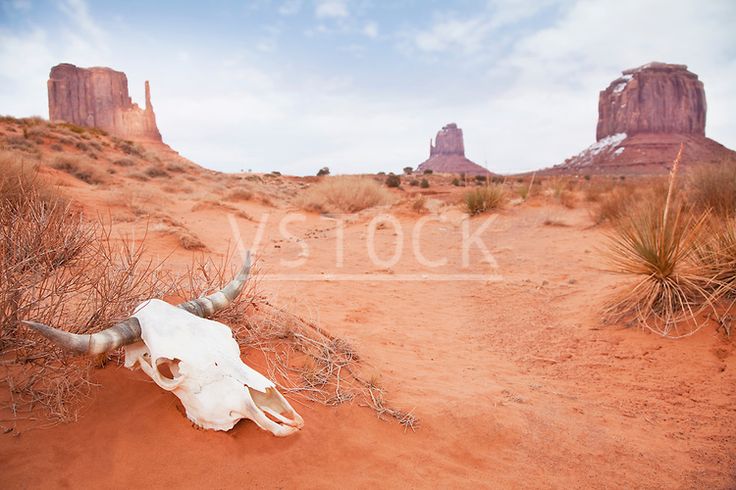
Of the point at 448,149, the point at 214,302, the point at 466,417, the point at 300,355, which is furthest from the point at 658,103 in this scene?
the point at 214,302

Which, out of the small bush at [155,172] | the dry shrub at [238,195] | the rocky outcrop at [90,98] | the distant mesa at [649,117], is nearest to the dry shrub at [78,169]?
the dry shrub at [238,195]

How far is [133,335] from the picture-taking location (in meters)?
2.07

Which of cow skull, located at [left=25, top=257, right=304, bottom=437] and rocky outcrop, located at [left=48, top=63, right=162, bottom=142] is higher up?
rocky outcrop, located at [left=48, top=63, right=162, bottom=142]

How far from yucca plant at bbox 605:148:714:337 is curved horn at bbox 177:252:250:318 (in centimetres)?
Result: 373

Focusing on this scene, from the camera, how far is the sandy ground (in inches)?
80.8

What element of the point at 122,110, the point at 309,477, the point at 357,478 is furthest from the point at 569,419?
the point at 122,110

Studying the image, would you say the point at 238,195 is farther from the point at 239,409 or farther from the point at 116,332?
the point at 239,409

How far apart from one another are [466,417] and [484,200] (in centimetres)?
1137

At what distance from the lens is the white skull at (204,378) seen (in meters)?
2.01

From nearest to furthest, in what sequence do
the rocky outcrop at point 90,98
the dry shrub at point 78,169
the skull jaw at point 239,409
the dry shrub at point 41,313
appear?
the skull jaw at point 239,409 < the dry shrub at point 41,313 < the dry shrub at point 78,169 < the rocky outcrop at point 90,98

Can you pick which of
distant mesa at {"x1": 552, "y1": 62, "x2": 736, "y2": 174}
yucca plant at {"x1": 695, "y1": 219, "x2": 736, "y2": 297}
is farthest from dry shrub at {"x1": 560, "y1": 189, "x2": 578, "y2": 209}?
distant mesa at {"x1": 552, "y1": 62, "x2": 736, "y2": 174}

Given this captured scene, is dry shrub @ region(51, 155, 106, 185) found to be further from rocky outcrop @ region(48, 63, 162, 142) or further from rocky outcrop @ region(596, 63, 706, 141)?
rocky outcrop @ region(596, 63, 706, 141)

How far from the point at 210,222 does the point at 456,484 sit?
37.4ft

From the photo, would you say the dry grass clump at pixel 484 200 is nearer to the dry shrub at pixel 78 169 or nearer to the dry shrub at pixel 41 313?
the dry shrub at pixel 41 313
